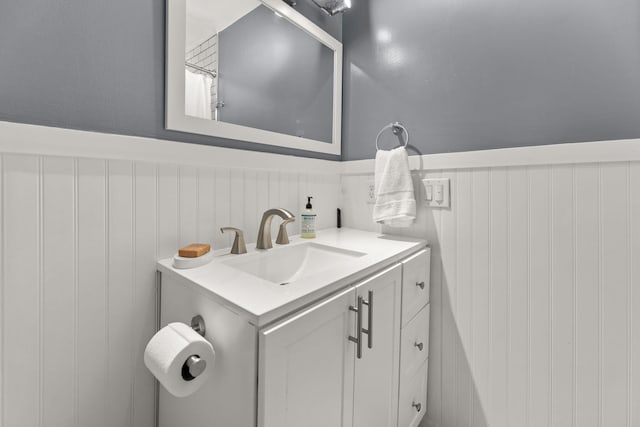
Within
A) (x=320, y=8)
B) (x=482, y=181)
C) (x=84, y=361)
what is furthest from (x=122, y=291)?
(x=320, y=8)

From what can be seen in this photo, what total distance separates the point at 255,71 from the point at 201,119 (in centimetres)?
35

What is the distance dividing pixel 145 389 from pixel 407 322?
2.77 ft

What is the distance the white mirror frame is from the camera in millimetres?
836

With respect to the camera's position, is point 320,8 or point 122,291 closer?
point 122,291

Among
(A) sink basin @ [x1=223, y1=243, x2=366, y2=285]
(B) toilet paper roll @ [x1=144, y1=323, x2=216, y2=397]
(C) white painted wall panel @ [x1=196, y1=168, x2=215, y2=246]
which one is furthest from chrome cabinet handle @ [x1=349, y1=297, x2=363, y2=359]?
(C) white painted wall panel @ [x1=196, y1=168, x2=215, y2=246]

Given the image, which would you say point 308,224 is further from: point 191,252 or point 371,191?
point 191,252

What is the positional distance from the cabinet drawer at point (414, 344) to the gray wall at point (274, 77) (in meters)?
0.93

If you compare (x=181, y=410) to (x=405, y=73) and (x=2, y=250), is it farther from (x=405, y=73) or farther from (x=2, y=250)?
(x=405, y=73)

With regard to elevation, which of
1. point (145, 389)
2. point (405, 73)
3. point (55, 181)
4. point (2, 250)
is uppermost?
point (405, 73)

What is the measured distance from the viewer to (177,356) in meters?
0.52

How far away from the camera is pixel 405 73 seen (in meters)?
1.27

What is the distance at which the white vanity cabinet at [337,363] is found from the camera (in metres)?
0.51

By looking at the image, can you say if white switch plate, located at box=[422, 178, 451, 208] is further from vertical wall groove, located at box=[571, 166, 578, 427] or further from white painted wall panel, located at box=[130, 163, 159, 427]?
white painted wall panel, located at box=[130, 163, 159, 427]

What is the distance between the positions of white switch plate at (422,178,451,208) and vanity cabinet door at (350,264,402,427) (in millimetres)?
400
